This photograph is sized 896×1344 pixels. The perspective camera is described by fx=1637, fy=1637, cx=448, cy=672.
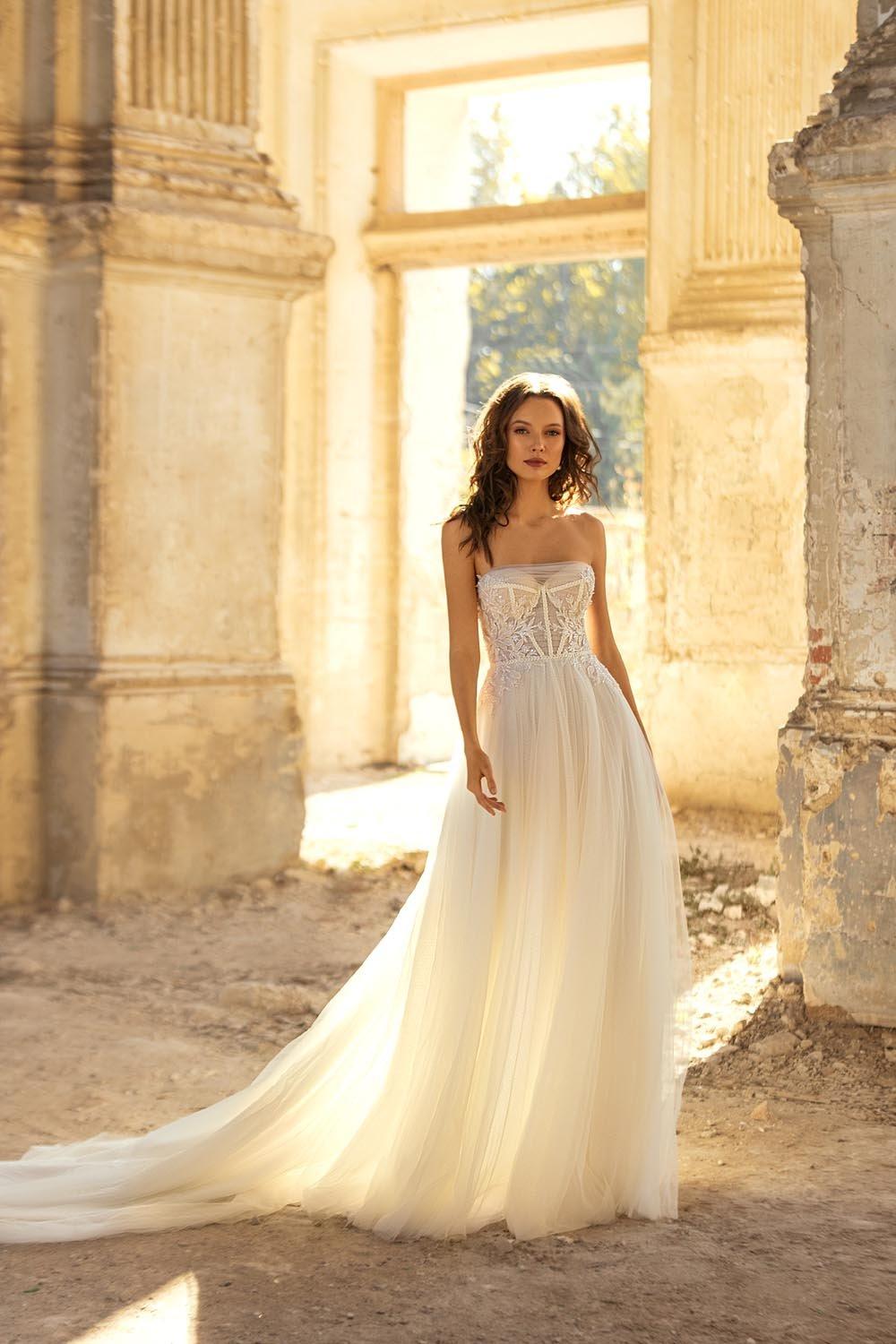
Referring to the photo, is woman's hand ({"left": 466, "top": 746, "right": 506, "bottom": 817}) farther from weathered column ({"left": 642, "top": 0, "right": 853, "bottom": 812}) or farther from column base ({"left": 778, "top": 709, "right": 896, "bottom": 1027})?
weathered column ({"left": 642, "top": 0, "right": 853, "bottom": 812})

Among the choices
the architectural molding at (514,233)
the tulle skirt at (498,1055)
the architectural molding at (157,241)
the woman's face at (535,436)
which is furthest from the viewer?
the architectural molding at (514,233)

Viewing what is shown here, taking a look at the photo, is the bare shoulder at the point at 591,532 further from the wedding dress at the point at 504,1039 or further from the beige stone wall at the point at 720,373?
the beige stone wall at the point at 720,373

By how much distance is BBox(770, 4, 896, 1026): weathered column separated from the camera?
466 cm

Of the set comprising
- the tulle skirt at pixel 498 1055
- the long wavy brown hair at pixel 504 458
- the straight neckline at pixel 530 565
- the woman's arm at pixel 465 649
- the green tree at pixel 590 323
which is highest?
the green tree at pixel 590 323

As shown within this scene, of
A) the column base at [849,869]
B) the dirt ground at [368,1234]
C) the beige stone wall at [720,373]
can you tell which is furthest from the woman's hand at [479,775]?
the beige stone wall at [720,373]

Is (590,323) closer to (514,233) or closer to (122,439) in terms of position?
(514,233)

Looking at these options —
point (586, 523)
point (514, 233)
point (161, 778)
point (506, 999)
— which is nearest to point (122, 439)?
point (161, 778)

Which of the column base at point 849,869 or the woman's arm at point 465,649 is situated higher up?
the woman's arm at point 465,649

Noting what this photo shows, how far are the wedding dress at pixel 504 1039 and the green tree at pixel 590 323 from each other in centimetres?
2948

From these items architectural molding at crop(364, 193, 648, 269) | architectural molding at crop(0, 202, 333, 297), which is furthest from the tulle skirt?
architectural molding at crop(364, 193, 648, 269)

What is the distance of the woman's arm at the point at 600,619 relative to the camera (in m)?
3.91

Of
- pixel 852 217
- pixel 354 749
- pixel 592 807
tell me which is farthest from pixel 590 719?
pixel 354 749

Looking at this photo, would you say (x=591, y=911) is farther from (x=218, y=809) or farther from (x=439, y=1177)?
(x=218, y=809)

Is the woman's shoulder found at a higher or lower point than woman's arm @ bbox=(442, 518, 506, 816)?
higher
